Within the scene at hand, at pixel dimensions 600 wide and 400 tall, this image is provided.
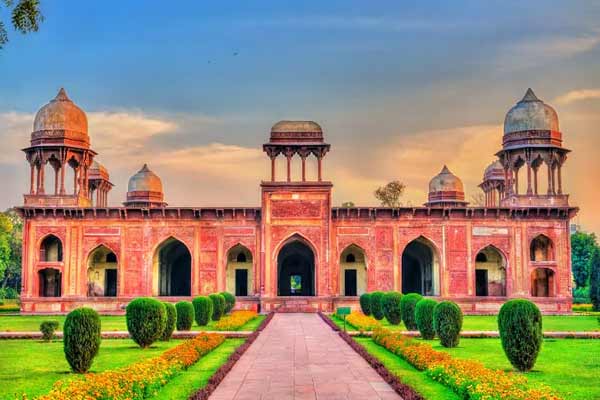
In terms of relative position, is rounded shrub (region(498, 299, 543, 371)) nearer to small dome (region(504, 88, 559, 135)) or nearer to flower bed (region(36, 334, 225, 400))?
flower bed (region(36, 334, 225, 400))

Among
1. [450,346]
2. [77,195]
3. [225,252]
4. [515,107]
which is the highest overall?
[515,107]

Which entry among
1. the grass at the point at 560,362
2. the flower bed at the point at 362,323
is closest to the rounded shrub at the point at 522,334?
the grass at the point at 560,362

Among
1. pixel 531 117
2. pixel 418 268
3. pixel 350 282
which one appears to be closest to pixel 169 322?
pixel 350 282

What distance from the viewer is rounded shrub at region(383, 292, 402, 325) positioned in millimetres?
20250

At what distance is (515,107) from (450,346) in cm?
1828

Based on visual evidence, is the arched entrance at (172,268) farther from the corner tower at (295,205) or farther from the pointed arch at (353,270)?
the pointed arch at (353,270)

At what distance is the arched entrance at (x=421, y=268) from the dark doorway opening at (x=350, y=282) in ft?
9.44

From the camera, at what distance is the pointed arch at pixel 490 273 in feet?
98.4

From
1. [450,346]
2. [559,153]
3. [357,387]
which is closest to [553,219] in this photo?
[559,153]

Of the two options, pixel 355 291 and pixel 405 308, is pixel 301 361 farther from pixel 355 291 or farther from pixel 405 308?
pixel 355 291

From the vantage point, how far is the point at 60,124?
29.4 metres

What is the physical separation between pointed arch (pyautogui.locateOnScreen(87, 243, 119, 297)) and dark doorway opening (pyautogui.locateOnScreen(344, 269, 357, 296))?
31.1 feet

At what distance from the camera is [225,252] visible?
2878 cm

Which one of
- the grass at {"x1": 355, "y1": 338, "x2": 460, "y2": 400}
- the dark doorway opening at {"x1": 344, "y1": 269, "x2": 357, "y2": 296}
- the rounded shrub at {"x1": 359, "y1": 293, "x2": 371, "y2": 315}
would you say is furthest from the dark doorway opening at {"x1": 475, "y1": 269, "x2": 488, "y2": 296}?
the grass at {"x1": 355, "y1": 338, "x2": 460, "y2": 400}
